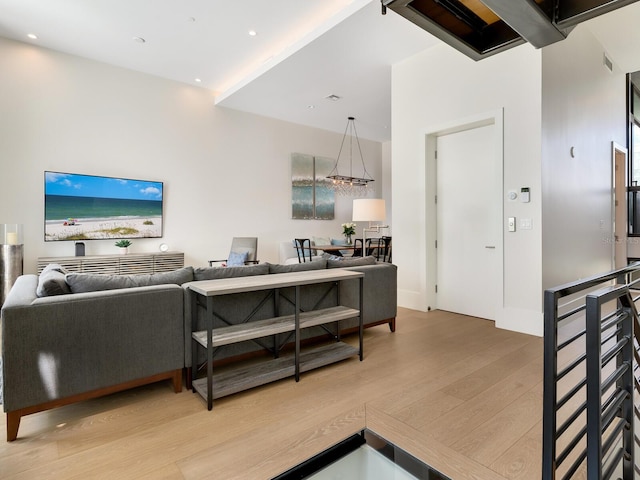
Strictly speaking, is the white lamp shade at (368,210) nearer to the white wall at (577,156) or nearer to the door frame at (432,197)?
the door frame at (432,197)

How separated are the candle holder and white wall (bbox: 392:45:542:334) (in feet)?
16.7

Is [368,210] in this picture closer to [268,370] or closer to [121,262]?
[268,370]

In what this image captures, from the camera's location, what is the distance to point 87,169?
5391mm

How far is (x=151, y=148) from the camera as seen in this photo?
19.6 feet

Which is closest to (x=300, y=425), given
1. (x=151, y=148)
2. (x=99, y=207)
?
(x=99, y=207)

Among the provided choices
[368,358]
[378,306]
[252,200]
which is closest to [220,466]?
[368,358]

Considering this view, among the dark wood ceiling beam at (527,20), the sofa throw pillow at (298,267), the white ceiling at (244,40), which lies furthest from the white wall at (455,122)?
the dark wood ceiling beam at (527,20)

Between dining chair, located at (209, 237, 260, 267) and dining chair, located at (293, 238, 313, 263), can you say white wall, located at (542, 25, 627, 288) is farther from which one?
dining chair, located at (209, 237, 260, 267)

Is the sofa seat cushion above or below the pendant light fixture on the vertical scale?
below

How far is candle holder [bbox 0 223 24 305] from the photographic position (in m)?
4.41

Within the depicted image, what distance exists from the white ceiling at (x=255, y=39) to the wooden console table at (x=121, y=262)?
10.1 ft

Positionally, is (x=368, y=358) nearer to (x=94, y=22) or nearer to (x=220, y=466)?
(x=220, y=466)

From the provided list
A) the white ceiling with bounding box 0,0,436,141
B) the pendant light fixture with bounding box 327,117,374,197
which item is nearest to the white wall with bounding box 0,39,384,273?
the white ceiling with bounding box 0,0,436,141

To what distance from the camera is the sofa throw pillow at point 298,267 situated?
2.99 metres
